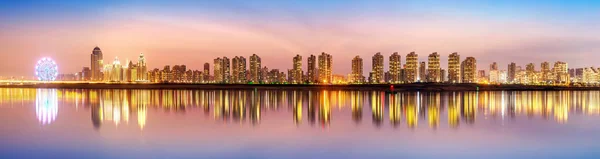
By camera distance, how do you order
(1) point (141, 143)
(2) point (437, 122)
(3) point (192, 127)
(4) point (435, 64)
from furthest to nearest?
(4) point (435, 64), (2) point (437, 122), (3) point (192, 127), (1) point (141, 143)

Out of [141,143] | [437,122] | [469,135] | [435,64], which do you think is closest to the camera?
[141,143]

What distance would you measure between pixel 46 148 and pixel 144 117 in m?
12.1

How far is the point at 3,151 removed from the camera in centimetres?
1619

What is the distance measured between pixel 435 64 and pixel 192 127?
186 m

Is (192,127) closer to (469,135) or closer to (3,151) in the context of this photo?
(3,151)

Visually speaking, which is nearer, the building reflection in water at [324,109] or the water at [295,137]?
the water at [295,137]

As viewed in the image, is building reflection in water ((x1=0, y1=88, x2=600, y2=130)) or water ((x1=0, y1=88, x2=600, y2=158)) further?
building reflection in water ((x1=0, y1=88, x2=600, y2=130))

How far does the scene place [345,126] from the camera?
24.2m

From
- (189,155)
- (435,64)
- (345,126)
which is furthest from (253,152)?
(435,64)

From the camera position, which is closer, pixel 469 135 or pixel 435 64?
pixel 469 135

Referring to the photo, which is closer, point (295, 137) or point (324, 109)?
point (295, 137)

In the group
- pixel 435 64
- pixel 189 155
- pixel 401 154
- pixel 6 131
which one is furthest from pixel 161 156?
pixel 435 64

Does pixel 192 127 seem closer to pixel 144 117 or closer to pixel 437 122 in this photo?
pixel 144 117

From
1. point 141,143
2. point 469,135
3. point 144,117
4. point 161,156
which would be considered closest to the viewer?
point 161,156
